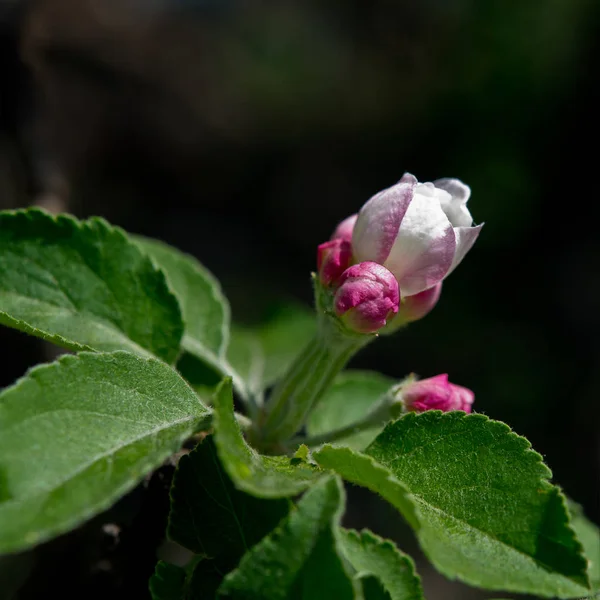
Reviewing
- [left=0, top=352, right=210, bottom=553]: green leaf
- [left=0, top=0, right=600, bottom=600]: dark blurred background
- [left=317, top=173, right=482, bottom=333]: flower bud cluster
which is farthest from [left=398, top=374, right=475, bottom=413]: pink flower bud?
[left=0, top=0, right=600, bottom=600]: dark blurred background

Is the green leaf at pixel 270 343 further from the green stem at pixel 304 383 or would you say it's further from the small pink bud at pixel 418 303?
the small pink bud at pixel 418 303

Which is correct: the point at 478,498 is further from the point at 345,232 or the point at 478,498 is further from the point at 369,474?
the point at 345,232

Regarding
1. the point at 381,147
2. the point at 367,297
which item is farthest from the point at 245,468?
the point at 381,147

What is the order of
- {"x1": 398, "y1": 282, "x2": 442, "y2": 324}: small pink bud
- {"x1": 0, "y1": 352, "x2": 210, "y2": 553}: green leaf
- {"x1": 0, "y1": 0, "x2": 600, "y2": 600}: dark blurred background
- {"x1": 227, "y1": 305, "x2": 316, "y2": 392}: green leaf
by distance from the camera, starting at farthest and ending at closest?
{"x1": 0, "y1": 0, "x2": 600, "y2": 600}: dark blurred background
{"x1": 227, "y1": 305, "x2": 316, "y2": 392}: green leaf
{"x1": 398, "y1": 282, "x2": 442, "y2": 324}: small pink bud
{"x1": 0, "y1": 352, "x2": 210, "y2": 553}: green leaf

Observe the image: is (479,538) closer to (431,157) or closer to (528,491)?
(528,491)

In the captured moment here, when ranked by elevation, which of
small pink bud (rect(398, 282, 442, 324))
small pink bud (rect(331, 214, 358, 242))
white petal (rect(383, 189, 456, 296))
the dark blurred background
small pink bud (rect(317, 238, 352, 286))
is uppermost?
white petal (rect(383, 189, 456, 296))

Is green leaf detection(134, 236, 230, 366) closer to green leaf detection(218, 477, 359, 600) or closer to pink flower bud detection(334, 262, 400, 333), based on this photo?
pink flower bud detection(334, 262, 400, 333)

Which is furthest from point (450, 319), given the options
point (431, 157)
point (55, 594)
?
point (55, 594)
